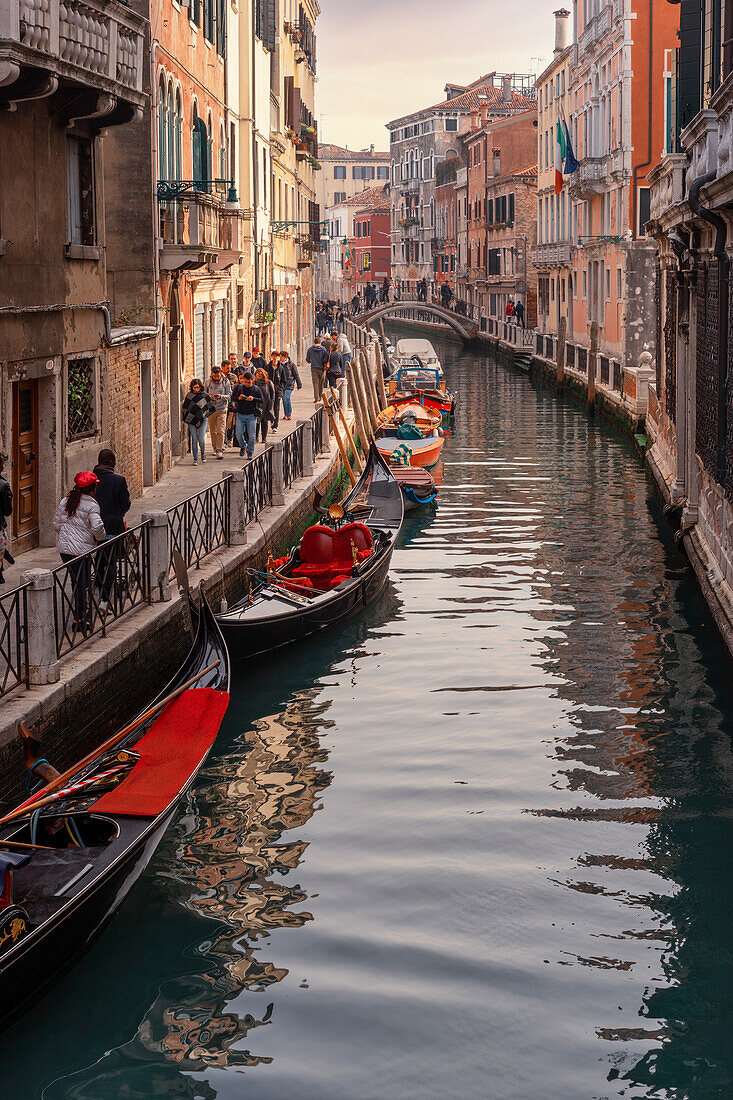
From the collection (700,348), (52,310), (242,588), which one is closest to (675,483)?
(700,348)

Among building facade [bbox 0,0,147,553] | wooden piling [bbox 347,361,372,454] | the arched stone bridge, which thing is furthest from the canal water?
the arched stone bridge

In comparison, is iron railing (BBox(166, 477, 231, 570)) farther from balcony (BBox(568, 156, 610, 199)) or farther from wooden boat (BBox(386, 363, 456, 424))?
balcony (BBox(568, 156, 610, 199))

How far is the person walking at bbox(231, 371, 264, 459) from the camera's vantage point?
18797 mm

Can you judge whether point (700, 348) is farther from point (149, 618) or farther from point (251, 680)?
point (149, 618)

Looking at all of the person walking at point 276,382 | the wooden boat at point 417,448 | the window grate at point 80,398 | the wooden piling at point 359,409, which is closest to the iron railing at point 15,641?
the window grate at point 80,398

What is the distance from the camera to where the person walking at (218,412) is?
1939 cm

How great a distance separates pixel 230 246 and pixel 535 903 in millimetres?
16330

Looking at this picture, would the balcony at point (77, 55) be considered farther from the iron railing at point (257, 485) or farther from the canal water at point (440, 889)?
the canal water at point (440, 889)

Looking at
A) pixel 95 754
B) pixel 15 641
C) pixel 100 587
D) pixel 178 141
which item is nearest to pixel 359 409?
pixel 178 141

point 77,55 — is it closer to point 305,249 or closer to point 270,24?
point 270,24

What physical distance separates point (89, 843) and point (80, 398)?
777 cm

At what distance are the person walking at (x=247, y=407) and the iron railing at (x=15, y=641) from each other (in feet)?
34.2

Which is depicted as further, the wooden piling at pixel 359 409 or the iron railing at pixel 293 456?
the wooden piling at pixel 359 409

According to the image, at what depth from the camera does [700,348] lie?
603 inches
